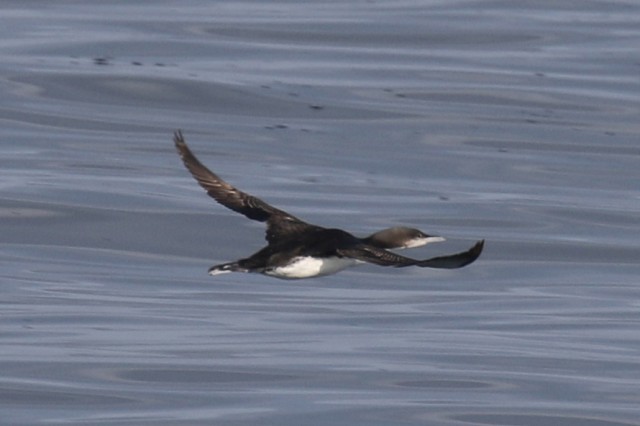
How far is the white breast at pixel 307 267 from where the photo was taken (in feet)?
43.6

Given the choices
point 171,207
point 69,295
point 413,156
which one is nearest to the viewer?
point 69,295

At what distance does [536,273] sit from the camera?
74.1ft

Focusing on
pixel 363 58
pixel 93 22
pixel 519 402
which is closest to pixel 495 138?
pixel 363 58

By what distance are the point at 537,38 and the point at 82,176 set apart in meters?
10.0

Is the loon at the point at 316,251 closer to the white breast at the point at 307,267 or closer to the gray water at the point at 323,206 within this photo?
the white breast at the point at 307,267

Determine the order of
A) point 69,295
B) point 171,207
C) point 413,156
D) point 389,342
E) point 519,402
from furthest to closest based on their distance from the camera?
point 413,156 → point 171,207 → point 69,295 → point 389,342 → point 519,402

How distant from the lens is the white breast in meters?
13.3

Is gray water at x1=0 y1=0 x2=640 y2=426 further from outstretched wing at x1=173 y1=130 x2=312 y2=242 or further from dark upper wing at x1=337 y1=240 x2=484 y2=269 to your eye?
dark upper wing at x1=337 y1=240 x2=484 y2=269

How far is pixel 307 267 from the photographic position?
13.4 meters

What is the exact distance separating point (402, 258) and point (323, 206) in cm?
1166

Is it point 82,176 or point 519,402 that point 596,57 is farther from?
point 519,402

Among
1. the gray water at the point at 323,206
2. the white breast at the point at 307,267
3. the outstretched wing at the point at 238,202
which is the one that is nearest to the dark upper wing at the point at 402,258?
the white breast at the point at 307,267

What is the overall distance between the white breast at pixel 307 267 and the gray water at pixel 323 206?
235 centimetres

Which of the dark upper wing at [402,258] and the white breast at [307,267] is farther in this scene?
the white breast at [307,267]
